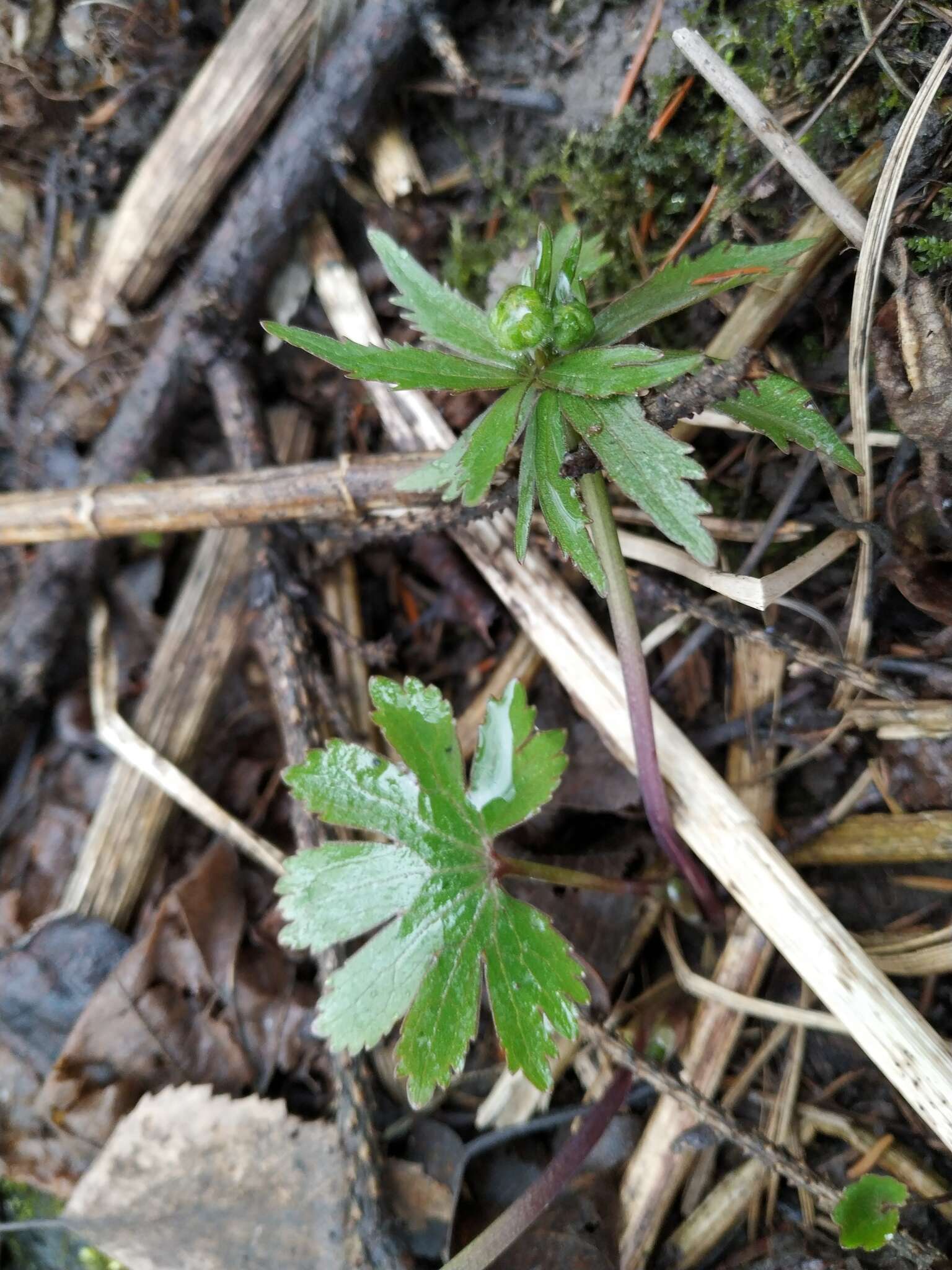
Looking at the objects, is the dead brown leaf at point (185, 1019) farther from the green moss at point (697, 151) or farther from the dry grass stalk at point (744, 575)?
the green moss at point (697, 151)

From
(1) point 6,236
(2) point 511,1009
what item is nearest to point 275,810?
(2) point 511,1009

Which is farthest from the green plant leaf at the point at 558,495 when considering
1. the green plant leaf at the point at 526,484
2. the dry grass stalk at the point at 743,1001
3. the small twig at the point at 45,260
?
the small twig at the point at 45,260

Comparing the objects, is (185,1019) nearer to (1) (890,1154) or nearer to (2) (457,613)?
(2) (457,613)

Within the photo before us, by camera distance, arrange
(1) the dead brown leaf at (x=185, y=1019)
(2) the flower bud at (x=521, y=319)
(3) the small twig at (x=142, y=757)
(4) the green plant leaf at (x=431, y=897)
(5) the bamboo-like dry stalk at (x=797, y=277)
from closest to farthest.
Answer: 1. (2) the flower bud at (x=521, y=319)
2. (4) the green plant leaf at (x=431, y=897)
3. (5) the bamboo-like dry stalk at (x=797, y=277)
4. (1) the dead brown leaf at (x=185, y=1019)
5. (3) the small twig at (x=142, y=757)

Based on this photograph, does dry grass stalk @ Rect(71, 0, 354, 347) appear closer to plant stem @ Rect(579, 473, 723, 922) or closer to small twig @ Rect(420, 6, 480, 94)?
small twig @ Rect(420, 6, 480, 94)

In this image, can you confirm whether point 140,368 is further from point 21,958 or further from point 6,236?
point 21,958

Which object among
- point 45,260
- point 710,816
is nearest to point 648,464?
point 710,816
